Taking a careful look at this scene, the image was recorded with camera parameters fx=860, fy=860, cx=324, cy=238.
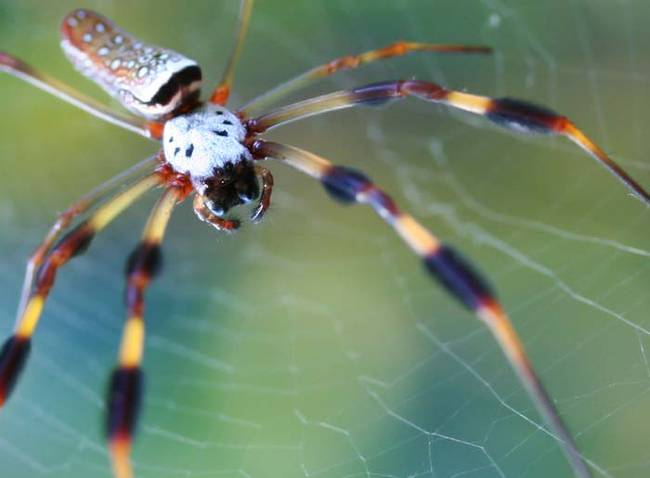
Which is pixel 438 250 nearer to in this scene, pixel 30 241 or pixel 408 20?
pixel 408 20

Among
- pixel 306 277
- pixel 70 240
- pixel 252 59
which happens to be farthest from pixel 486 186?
pixel 70 240

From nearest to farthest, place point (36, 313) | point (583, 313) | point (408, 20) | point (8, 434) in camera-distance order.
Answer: point (36, 313), point (583, 313), point (8, 434), point (408, 20)

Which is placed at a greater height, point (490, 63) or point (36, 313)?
point (490, 63)

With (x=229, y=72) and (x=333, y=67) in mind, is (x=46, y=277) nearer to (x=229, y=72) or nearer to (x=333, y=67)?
(x=229, y=72)

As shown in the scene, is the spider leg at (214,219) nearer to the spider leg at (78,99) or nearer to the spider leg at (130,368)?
the spider leg at (130,368)

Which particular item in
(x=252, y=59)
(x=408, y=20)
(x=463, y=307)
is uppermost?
(x=252, y=59)

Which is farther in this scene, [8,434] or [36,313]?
[8,434]

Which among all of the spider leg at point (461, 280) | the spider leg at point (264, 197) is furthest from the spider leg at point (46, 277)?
the spider leg at point (461, 280)

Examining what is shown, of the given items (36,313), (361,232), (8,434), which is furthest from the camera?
(361,232)
